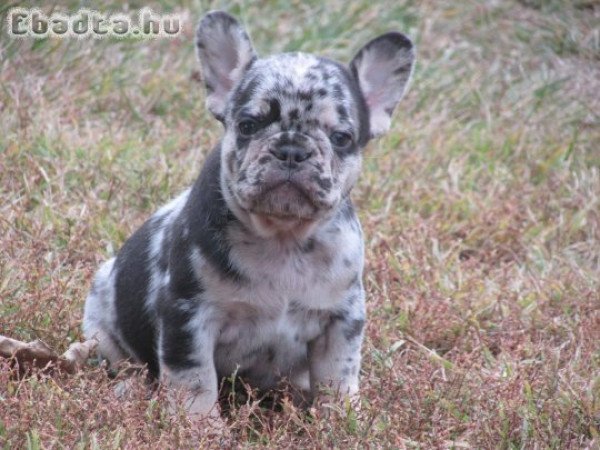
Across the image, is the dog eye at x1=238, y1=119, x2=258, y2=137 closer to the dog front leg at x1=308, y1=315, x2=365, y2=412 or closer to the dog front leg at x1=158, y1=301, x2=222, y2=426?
the dog front leg at x1=158, y1=301, x2=222, y2=426

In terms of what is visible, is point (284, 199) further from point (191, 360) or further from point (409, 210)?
point (409, 210)

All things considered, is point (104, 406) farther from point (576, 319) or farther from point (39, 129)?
point (39, 129)

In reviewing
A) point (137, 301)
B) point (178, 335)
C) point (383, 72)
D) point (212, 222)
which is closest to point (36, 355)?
point (137, 301)

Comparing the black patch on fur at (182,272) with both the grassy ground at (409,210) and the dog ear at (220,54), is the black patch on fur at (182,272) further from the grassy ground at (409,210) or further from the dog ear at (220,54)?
A: the dog ear at (220,54)

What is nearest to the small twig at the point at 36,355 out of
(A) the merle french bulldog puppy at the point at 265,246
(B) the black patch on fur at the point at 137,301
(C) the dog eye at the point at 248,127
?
(B) the black patch on fur at the point at 137,301

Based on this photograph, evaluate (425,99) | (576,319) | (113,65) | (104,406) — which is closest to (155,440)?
(104,406)

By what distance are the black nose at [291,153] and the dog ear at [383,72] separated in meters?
0.79

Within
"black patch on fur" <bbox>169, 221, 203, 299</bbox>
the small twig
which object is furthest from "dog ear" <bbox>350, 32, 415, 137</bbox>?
the small twig

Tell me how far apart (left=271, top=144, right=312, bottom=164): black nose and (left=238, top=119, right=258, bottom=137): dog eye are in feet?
0.74

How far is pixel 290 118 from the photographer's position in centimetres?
500

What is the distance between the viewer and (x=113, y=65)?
912 cm

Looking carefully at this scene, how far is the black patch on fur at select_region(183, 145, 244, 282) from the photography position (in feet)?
16.6

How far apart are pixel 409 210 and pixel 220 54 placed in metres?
2.64

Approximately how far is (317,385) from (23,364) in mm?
1314
